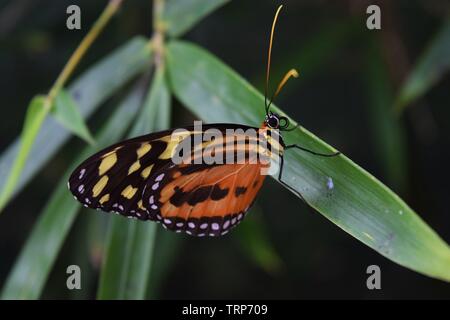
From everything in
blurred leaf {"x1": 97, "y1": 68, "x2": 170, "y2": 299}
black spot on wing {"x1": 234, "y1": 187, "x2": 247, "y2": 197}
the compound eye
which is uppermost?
the compound eye

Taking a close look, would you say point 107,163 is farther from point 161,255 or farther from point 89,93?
point 161,255

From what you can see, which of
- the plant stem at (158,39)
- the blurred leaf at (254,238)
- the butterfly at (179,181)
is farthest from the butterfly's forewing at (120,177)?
the blurred leaf at (254,238)

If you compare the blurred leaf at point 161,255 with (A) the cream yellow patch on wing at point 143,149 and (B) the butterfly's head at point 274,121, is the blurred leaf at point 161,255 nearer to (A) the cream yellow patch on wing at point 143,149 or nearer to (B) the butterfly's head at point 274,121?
(A) the cream yellow patch on wing at point 143,149

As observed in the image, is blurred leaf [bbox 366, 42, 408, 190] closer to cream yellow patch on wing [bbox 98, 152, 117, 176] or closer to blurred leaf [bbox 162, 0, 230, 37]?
blurred leaf [bbox 162, 0, 230, 37]

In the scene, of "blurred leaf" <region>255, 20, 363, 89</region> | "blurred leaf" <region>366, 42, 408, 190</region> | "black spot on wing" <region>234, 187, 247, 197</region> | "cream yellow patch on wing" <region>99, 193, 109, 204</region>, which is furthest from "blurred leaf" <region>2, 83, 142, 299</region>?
"blurred leaf" <region>366, 42, 408, 190</region>
